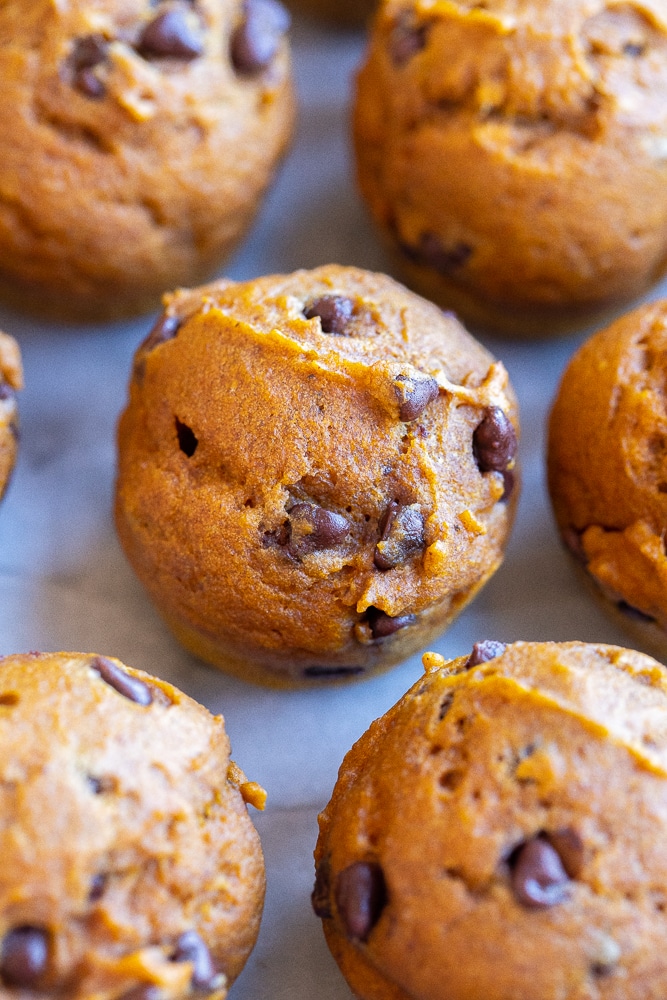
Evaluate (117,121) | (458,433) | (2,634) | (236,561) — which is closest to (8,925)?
(236,561)

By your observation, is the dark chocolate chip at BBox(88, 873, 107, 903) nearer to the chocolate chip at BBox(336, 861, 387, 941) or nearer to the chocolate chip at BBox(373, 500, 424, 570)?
the chocolate chip at BBox(336, 861, 387, 941)

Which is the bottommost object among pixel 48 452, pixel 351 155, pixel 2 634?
pixel 2 634

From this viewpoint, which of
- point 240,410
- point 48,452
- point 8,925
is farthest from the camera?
point 48,452

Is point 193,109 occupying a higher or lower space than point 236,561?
higher

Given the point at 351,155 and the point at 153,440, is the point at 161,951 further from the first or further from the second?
the point at 351,155

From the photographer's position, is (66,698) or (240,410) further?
(240,410)

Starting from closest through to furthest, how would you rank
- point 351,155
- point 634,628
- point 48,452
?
point 634,628 → point 48,452 → point 351,155

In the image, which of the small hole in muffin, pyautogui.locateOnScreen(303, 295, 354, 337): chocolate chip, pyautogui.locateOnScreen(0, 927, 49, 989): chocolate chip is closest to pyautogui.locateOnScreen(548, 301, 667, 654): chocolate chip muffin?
pyautogui.locateOnScreen(303, 295, 354, 337): chocolate chip
